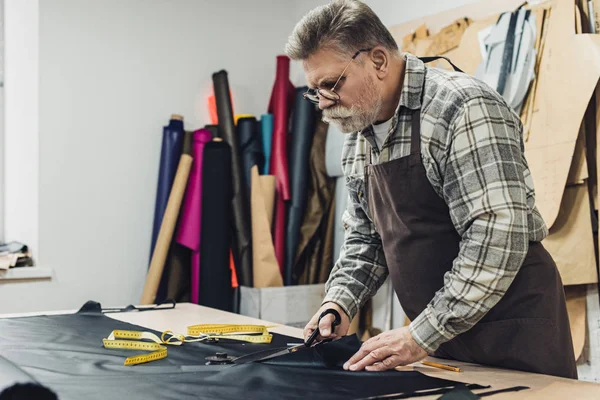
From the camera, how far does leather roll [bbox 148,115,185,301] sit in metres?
3.63

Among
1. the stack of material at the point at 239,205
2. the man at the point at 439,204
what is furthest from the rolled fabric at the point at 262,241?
the man at the point at 439,204

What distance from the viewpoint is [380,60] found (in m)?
1.54

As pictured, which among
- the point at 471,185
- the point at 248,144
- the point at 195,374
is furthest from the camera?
the point at 248,144

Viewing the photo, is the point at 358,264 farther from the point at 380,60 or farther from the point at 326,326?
the point at 380,60

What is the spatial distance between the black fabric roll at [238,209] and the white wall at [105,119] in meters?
0.25

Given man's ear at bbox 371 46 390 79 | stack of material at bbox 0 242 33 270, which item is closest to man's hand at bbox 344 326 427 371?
man's ear at bbox 371 46 390 79

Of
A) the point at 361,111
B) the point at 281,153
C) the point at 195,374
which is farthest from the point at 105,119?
the point at 195,374

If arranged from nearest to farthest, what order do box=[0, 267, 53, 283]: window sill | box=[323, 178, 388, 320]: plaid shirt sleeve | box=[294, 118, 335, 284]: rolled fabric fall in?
box=[323, 178, 388, 320]: plaid shirt sleeve < box=[0, 267, 53, 283]: window sill < box=[294, 118, 335, 284]: rolled fabric

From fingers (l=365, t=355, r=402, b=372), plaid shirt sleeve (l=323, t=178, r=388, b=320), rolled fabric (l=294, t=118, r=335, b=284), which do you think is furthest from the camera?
rolled fabric (l=294, t=118, r=335, b=284)

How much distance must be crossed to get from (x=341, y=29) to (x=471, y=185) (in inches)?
17.5

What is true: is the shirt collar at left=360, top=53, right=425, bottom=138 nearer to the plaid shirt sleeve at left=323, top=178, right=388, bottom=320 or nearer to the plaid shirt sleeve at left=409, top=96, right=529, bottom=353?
the plaid shirt sleeve at left=409, top=96, right=529, bottom=353

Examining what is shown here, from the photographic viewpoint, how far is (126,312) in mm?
2188

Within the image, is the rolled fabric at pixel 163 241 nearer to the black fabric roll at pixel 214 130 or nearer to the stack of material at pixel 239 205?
the stack of material at pixel 239 205

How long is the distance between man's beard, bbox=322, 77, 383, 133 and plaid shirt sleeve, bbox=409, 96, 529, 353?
0.23 meters
